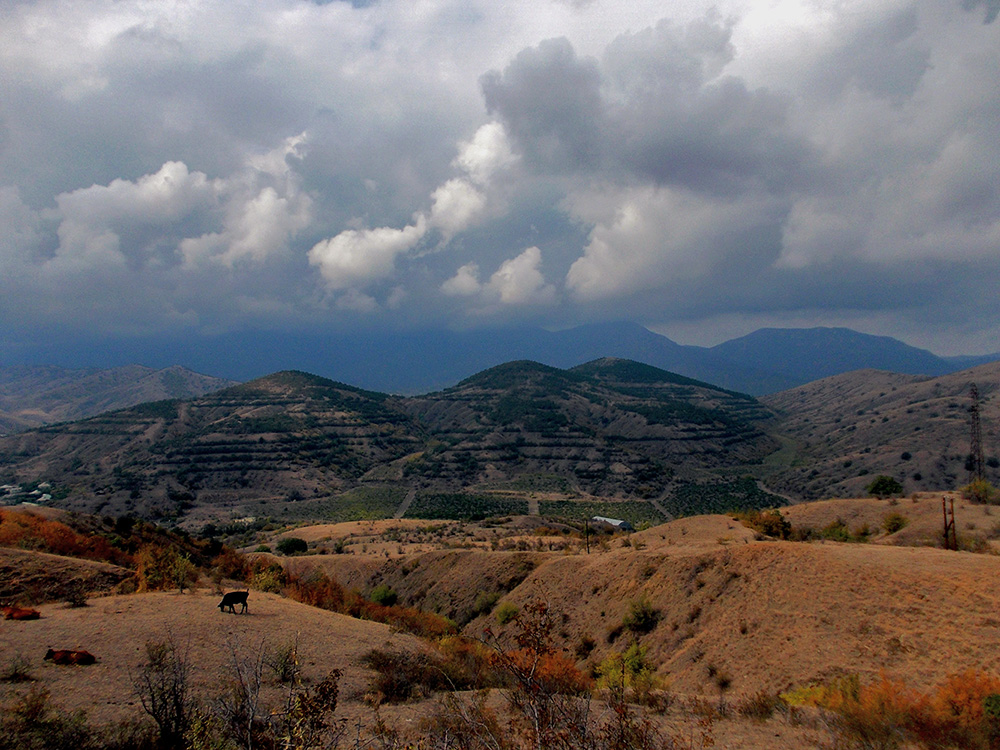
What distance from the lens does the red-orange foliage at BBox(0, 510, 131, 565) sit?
19484mm

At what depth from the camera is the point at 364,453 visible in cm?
12056

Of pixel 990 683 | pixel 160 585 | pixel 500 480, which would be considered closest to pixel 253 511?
pixel 500 480

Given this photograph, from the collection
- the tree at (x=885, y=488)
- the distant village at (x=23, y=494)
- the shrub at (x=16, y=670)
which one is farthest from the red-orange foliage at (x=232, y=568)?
the distant village at (x=23, y=494)

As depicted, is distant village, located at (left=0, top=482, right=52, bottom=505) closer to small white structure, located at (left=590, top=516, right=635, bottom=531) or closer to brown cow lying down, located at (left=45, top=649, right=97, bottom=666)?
small white structure, located at (left=590, top=516, right=635, bottom=531)

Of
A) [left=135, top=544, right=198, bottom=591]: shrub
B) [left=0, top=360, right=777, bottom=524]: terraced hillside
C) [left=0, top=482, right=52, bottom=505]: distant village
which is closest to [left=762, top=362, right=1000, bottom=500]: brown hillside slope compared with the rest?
[left=0, top=360, right=777, bottom=524]: terraced hillside

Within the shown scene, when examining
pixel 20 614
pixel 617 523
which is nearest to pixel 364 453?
pixel 617 523

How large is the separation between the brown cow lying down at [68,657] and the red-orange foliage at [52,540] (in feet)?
38.0

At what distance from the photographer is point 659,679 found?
16500mm

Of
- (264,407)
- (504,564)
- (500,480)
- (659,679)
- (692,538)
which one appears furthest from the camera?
(264,407)

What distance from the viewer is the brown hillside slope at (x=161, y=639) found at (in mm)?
9992

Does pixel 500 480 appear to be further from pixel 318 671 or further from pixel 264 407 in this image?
pixel 318 671

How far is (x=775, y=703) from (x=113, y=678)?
15739mm

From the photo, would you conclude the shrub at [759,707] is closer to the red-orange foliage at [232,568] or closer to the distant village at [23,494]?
the red-orange foliage at [232,568]

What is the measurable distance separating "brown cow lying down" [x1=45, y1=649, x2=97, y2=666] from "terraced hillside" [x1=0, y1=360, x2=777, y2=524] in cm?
6505
